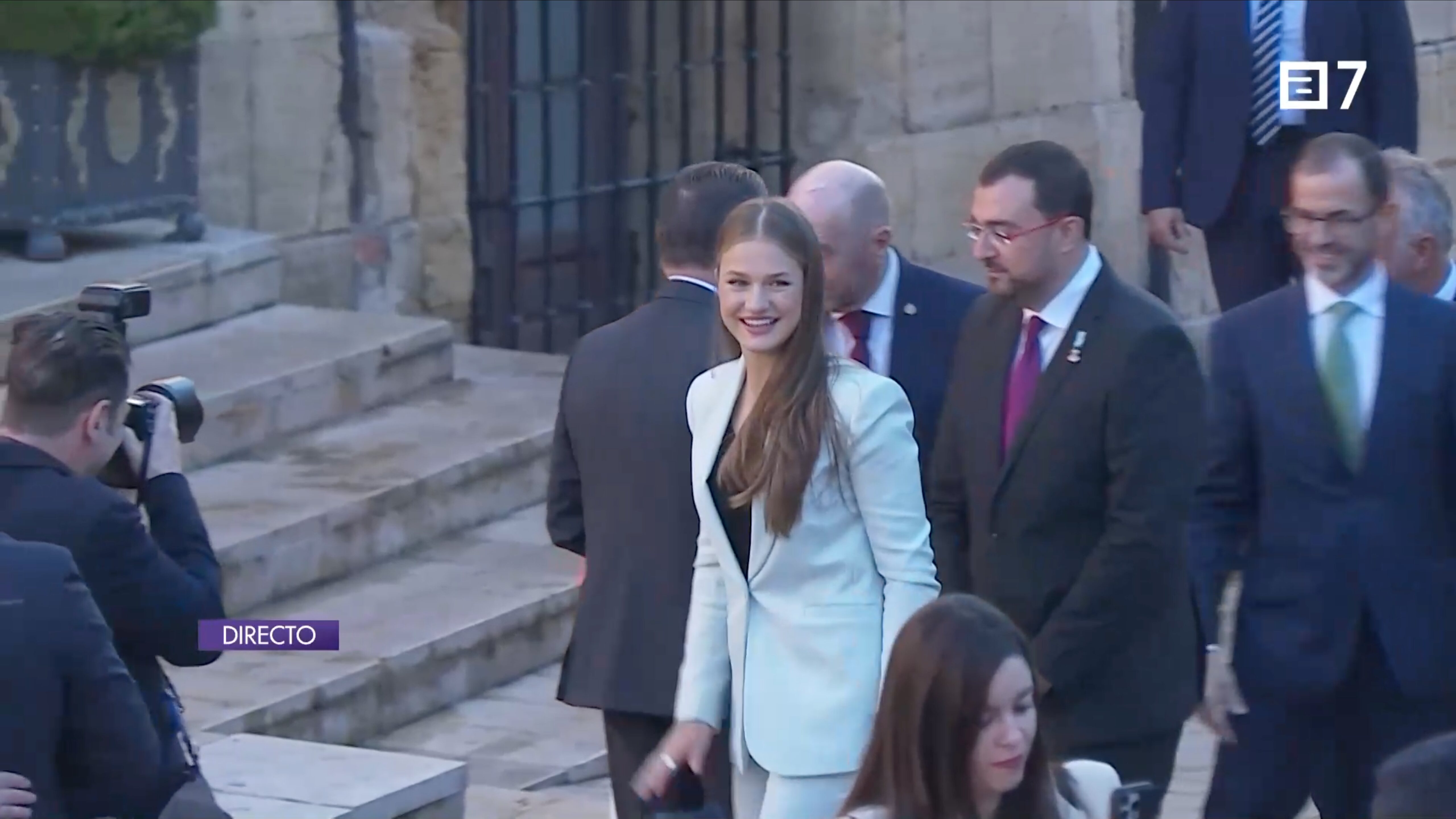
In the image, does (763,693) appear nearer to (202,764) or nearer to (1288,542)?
(1288,542)

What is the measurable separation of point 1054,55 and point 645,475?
6.97m

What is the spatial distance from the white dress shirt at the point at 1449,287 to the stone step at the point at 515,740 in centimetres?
228

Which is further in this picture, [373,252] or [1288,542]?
[373,252]

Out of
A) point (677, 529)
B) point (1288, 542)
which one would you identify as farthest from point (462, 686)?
point (1288, 542)

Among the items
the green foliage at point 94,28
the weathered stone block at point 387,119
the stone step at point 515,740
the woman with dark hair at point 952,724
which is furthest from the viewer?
the weathered stone block at point 387,119

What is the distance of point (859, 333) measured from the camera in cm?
508

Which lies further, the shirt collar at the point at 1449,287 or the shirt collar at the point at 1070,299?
the shirt collar at the point at 1449,287

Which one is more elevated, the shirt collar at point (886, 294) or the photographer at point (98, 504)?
the shirt collar at point (886, 294)

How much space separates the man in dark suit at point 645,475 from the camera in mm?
4723

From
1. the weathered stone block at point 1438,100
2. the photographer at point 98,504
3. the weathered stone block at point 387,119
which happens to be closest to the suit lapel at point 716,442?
the photographer at point 98,504

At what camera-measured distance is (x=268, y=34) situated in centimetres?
862

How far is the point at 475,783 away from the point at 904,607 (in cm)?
246

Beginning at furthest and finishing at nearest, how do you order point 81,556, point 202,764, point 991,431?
point 202,764 < point 991,431 < point 81,556

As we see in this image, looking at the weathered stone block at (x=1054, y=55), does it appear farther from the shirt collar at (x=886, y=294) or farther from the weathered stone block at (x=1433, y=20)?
the shirt collar at (x=886, y=294)
